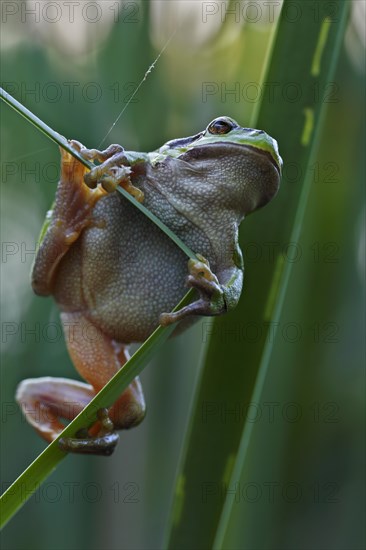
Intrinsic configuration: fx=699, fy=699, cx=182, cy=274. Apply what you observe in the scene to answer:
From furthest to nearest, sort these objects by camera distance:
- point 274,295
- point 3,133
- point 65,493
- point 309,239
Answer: point 65,493, point 3,133, point 309,239, point 274,295

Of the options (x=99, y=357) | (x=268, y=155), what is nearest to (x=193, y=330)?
(x=99, y=357)

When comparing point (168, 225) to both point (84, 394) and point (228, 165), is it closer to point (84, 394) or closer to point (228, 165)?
point (228, 165)

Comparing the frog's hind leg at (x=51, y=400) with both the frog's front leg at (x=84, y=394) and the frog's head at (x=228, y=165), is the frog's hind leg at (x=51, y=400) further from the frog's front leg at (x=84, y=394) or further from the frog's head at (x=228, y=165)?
the frog's head at (x=228, y=165)

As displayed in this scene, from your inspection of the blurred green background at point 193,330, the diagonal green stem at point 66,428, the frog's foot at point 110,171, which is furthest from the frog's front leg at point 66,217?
the blurred green background at point 193,330

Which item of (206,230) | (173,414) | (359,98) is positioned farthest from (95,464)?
(359,98)

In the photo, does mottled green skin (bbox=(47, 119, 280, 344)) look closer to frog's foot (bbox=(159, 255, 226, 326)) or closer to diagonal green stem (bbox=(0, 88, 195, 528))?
frog's foot (bbox=(159, 255, 226, 326))

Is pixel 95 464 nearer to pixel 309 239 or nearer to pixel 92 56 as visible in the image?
pixel 309 239

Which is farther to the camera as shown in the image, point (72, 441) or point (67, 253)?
point (67, 253)
